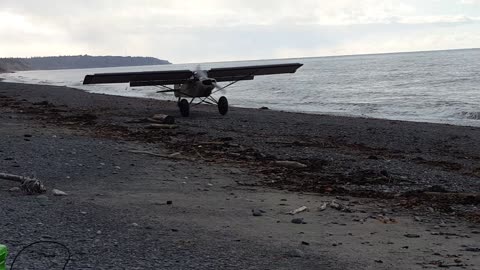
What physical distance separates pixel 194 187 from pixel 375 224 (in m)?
3.02

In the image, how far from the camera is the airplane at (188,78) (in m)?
19.4

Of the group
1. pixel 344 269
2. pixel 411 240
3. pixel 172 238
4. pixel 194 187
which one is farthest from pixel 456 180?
pixel 172 238

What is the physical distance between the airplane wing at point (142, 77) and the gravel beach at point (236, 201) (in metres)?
4.50

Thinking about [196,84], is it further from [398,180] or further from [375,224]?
[375,224]

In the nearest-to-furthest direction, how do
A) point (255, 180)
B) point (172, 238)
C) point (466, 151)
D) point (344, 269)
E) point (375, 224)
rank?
point (344, 269) < point (172, 238) < point (375, 224) < point (255, 180) < point (466, 151)

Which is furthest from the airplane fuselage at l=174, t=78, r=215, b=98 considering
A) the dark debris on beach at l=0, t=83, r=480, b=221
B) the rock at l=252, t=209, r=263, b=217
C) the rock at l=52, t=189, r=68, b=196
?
the rock at l=252, t=209, r=263, b=217

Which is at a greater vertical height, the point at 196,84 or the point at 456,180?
the point at 196,84

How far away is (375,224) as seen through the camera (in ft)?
20.2

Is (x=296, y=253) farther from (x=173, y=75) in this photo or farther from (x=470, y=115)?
(x=470, y=115)

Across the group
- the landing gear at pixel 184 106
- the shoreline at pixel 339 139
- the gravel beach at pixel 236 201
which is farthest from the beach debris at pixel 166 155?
the landing gear at pixel 184 106

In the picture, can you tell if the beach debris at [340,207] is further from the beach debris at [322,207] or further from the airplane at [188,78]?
the airplane at [188,78]

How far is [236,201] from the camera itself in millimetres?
7215

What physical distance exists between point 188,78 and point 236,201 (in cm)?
1405

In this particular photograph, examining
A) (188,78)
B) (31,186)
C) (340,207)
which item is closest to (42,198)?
(31,186)
